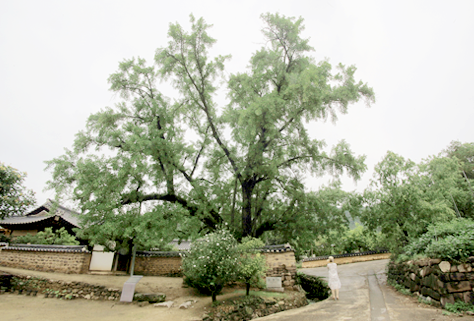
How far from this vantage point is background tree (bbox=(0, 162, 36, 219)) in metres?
16.1

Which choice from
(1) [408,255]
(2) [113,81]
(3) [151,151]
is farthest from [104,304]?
(1) [408,255]

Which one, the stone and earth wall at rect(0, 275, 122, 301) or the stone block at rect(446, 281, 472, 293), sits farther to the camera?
the stone and earth wall at rect(0, 275, 122, 301)

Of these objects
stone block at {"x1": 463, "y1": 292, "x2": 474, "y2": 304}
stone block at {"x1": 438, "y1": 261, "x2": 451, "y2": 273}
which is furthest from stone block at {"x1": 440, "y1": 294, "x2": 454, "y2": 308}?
stone block at {"x1": 438, "y1": 261, "x2": 451, "y2": 273}

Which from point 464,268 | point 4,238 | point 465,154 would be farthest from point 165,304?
point 465,154

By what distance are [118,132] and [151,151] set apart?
137 centimetres

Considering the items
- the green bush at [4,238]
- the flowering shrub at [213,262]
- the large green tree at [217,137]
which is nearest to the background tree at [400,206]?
the large green tree at [217,137]

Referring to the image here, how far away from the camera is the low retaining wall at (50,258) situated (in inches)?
428

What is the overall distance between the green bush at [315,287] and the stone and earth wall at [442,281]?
4.06m

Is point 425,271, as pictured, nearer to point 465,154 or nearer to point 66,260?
point 66,260

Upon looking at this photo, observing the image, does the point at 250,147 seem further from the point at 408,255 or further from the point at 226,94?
the point at 408,255

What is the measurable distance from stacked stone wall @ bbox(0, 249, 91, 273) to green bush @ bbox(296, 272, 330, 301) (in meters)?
9.93

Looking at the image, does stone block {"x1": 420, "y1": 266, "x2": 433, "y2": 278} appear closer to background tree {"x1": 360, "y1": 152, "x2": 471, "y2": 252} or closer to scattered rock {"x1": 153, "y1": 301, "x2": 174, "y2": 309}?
background tree {"x1": 360, "y1": 152, "x2": 471, "y2": 252}

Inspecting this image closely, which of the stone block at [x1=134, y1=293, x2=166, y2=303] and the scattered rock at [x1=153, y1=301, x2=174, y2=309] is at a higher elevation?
the stone block at [x1=134, y1=293, x2=166, y2=303]

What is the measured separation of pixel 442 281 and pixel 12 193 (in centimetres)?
2354
